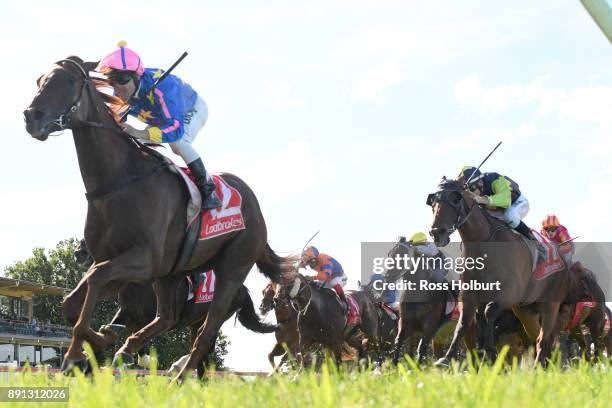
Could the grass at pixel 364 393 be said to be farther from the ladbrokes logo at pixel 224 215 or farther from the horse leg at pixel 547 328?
the horse leg at pixel 547 328

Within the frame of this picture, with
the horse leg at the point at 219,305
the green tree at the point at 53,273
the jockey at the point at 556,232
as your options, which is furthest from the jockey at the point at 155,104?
the green tree at the point at 53,273

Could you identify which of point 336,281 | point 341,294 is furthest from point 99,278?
point 336,281

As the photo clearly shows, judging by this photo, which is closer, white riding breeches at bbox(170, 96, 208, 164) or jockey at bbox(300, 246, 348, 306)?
white riding breeches at bbox(170, 96, 208, 164)

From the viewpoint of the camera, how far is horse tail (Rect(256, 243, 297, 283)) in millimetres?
8664

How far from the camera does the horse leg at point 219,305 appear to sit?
285 inches

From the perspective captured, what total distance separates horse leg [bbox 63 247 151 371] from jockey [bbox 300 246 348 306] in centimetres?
1033

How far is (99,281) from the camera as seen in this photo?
5.96m

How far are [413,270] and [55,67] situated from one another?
9.07 m

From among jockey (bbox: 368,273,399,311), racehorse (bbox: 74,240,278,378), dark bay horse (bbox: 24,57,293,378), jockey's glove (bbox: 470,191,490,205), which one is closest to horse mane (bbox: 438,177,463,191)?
jockey's glove (bbox: 470,191,490,205)

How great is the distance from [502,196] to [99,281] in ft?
18.5

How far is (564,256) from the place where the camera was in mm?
12391

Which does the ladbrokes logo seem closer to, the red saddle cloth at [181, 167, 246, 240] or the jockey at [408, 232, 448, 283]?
the red saddle cloth at [181, 167, 246, 240]

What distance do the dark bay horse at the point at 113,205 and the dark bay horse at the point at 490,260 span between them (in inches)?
122

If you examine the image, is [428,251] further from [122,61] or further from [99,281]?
[99,281]
